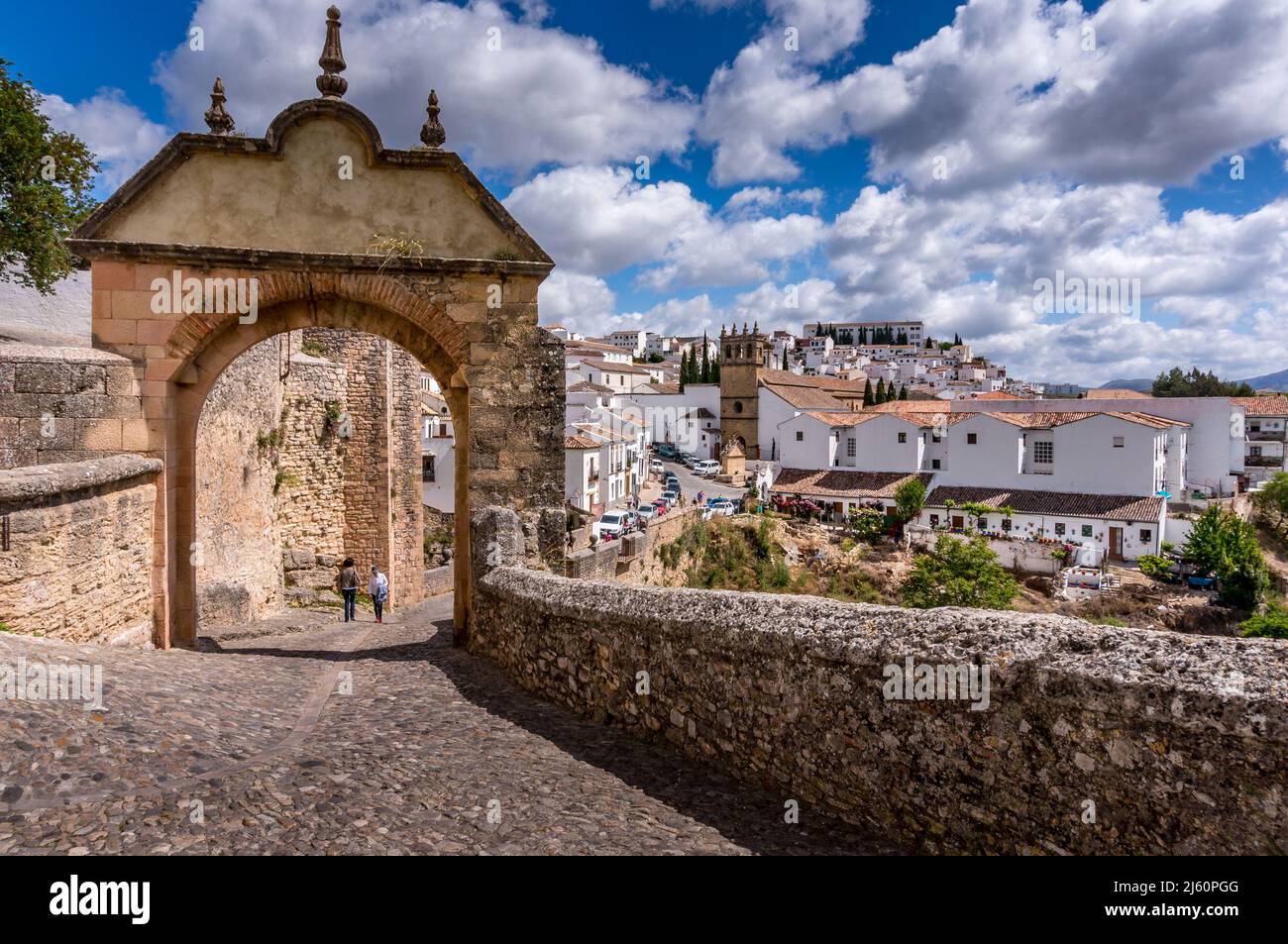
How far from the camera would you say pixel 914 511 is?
145ft

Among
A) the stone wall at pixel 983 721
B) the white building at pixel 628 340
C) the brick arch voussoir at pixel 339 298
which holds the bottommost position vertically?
the stone wall at pixel 983 721

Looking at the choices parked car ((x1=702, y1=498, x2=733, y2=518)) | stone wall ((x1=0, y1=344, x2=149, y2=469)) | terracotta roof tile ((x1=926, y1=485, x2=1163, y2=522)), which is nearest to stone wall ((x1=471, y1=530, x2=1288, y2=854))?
stone wall ((x1=0, y1=344, x2=149, y2=469))

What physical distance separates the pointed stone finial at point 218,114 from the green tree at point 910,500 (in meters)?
40.9

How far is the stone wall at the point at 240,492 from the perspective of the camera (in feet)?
39.2

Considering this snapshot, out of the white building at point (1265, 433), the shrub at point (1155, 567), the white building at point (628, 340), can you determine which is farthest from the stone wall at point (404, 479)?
the white building at point (628, 340)

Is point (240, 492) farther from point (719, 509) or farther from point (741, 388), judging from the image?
point (741, 388)

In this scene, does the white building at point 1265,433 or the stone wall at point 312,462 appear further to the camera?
the white building at point 1265,433

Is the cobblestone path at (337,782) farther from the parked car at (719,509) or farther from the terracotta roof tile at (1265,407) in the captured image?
the terracotta roof tile at (1265,407)

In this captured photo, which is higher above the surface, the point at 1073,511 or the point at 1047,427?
the point at 1047,427

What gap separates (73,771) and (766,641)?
3.63 meters

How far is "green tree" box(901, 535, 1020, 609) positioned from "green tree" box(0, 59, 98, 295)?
30179 mm
